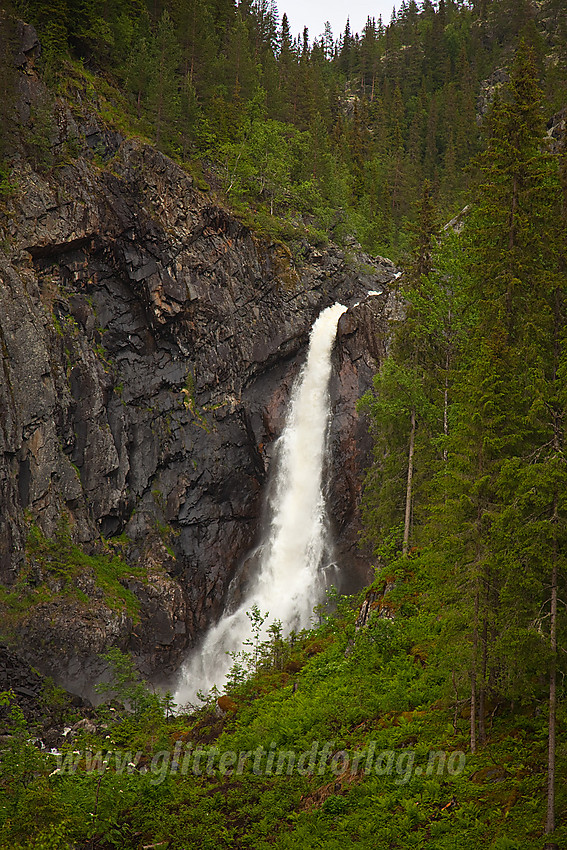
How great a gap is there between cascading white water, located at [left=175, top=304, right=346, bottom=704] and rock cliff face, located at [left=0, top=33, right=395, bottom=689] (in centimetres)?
77

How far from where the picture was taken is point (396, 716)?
15.8 meters

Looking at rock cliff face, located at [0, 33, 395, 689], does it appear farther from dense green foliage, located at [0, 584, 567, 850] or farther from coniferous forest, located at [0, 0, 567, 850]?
dense green foliage, located at [0, 584, 567, 850]

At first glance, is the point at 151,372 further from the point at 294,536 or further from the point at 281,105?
the point at 281,105

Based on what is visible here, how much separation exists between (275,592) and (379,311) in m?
16.1

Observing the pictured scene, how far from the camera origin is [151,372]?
1449 inches

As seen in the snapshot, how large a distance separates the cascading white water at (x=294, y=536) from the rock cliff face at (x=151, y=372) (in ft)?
2.51

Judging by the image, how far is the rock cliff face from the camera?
31.7m

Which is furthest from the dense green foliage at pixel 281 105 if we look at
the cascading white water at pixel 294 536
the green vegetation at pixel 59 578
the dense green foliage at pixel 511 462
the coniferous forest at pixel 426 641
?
the green vegetation at pixel 59 578

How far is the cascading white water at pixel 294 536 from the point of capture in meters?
32.4

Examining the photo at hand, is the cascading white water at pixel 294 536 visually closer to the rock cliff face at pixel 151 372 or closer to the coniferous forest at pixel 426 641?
the rock cliff face at pixel 151 372

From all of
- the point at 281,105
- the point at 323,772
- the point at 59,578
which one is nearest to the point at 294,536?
the point at 59,578

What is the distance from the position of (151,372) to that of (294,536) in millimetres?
11469

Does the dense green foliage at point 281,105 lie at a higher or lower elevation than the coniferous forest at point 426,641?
higher

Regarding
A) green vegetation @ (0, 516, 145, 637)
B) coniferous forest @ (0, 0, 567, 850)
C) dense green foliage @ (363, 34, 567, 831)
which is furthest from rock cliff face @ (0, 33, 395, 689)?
dense green foliage @ (363, 34, 567, 831)
